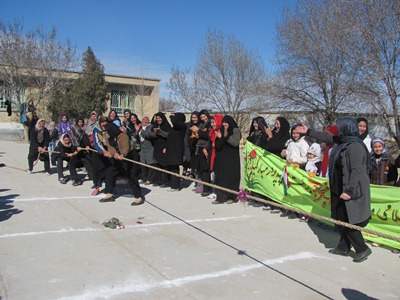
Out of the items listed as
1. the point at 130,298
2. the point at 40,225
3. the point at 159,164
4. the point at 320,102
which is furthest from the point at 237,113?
the point at 130,298

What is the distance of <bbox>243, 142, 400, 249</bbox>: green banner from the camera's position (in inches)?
213

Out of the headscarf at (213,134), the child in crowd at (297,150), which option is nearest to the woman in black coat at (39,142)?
the headscarf at (213,134)

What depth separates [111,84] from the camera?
38.5 metres

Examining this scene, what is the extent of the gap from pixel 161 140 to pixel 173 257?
16.6ft

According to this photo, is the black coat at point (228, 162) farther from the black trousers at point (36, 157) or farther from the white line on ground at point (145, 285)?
the black trousers at point (36, 157)

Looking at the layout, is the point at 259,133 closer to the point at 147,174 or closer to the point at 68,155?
the point at 147,174

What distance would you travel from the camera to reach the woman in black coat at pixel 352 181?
4.75 m

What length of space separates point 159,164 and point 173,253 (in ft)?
16.3

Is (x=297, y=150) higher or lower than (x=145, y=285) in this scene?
higher

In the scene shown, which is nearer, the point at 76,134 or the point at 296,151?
the point at 296,151

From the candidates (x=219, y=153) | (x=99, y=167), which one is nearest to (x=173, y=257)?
(x=219, y=153)

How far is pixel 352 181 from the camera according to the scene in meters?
4.74

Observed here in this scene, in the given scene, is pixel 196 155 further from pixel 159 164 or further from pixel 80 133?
pixel 80 133

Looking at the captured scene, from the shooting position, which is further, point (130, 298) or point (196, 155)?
point (196, 155)
